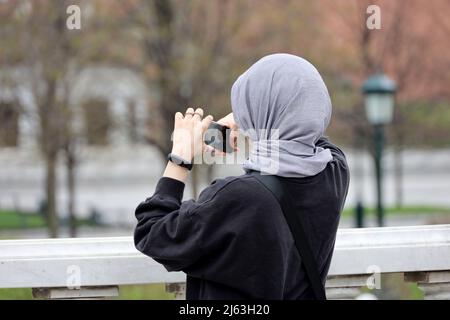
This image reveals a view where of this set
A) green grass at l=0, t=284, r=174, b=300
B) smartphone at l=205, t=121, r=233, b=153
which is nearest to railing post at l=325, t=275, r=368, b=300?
green grass at l=0, t=284, r=174, b=300

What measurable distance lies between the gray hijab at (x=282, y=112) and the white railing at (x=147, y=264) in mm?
1012

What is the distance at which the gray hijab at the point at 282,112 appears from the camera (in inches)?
90.0

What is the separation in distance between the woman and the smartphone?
12cm

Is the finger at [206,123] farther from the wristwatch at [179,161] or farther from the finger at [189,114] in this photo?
the wristwatch at [179,161]

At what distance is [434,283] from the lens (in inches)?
131

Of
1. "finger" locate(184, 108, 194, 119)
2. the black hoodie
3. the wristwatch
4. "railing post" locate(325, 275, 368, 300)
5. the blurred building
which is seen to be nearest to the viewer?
the black hoodie

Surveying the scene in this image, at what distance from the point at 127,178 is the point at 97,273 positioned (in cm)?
3099

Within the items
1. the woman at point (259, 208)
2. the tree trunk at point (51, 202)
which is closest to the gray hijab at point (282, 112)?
the woman at point (259, 208)

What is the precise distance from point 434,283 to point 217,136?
1406 millimetres

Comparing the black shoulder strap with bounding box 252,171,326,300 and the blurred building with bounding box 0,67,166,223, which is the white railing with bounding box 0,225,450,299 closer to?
the black shoulder strap with bounding box 252,171,326,300

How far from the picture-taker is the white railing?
10.3 ft

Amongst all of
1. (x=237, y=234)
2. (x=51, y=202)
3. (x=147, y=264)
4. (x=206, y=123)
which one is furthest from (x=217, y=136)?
(x=51, y=202)

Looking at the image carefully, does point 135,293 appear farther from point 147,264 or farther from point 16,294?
point 147,264
